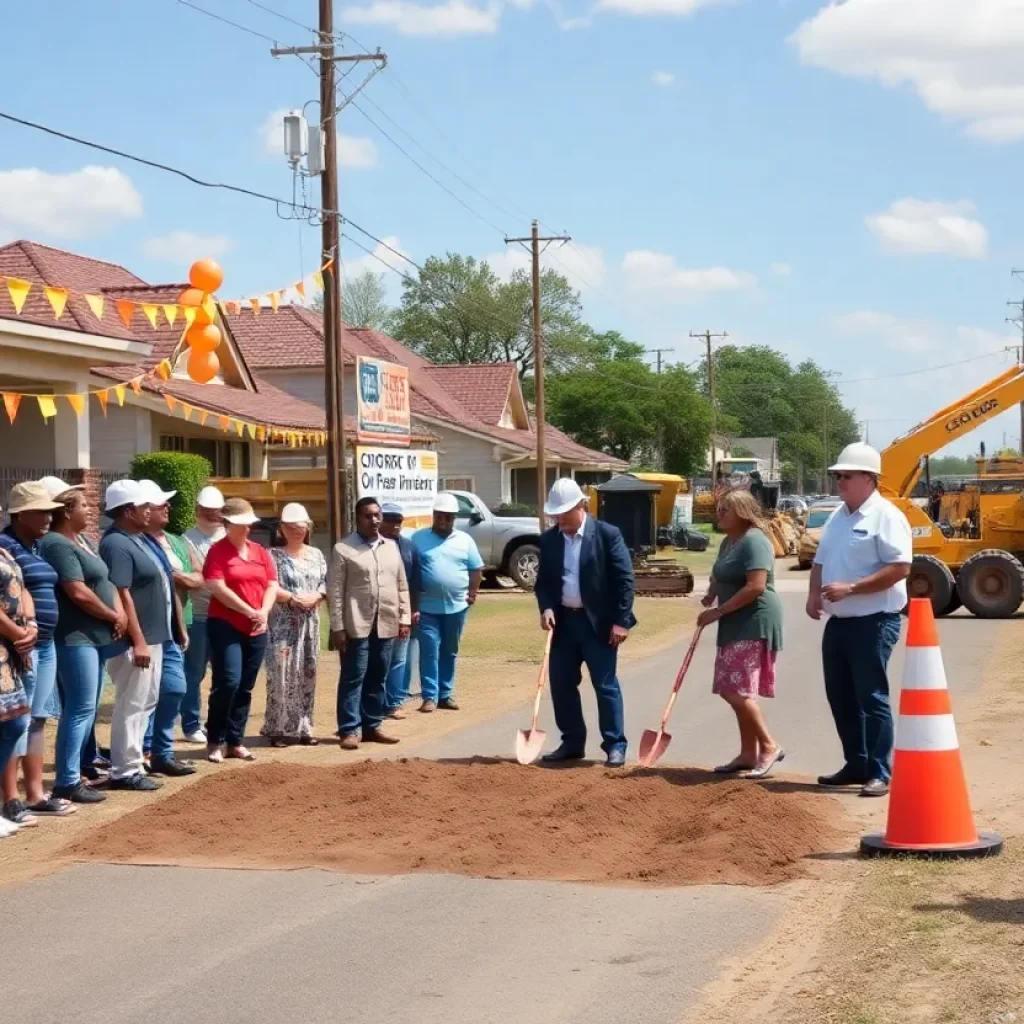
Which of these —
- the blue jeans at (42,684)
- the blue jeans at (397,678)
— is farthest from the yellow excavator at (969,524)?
the blue jeans at (42,684)

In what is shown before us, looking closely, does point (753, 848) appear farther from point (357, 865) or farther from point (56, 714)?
point (56, 714)

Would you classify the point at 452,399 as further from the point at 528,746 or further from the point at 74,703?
the point at 74,703

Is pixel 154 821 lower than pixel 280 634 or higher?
lower

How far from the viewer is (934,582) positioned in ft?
79.6

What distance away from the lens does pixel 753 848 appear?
770 centimetres

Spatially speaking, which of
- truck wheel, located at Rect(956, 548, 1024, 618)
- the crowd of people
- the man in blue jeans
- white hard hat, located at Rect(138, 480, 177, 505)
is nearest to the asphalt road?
the crowd of people

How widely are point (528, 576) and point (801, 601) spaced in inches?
200

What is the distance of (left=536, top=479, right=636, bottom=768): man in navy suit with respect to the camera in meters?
10.4

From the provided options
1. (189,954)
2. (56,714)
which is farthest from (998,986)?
(56,714)

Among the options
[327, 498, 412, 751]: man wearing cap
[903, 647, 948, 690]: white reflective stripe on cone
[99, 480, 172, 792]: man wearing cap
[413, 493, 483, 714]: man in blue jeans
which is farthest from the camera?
[413, 493, 483, 714]: man in blue jeans

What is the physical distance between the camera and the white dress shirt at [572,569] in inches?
412

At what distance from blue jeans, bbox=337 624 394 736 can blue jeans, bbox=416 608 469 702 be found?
1592 millimetres

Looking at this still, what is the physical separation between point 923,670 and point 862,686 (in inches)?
50.9

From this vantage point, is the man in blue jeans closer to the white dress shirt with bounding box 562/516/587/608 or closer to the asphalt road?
the white dress shirt with bounding box 562/516/587/608
